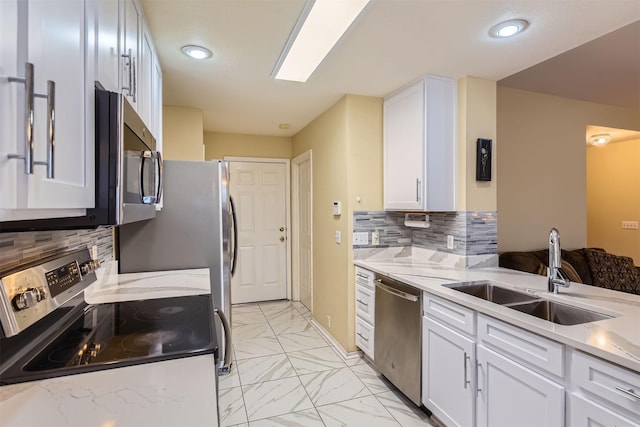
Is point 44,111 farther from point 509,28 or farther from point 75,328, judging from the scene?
point 509,28

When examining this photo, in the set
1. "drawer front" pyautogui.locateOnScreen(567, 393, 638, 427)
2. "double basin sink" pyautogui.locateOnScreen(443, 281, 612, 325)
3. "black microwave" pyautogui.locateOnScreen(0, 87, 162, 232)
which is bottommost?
"drawer front" pyautogui.locateOnScreen(567, 393, 638, 427)

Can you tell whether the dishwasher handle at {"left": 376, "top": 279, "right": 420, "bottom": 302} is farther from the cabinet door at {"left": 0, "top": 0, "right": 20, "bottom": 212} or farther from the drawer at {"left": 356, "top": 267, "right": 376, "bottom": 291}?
the cabinet door at {"left": 0, "top": 0, "right": 20, "bottom": 212}

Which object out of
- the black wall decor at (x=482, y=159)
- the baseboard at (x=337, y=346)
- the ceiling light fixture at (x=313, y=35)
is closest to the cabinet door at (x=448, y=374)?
the baseboard at (x=337, y=346)

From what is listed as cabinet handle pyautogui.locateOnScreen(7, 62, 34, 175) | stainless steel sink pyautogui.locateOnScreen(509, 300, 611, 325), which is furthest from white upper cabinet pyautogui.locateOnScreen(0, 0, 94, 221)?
stainless steel sink pyautogui.locateOnScreen(509, 300, 611, 325)

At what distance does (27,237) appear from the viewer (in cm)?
117

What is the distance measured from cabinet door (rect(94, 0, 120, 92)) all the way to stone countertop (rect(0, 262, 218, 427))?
824 millimetres

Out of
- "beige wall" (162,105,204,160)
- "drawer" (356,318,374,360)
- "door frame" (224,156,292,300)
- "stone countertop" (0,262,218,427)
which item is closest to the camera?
"stone countertop" (0,262,218,427)

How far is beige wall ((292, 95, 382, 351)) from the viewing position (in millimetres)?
2920

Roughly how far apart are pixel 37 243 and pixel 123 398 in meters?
0.76

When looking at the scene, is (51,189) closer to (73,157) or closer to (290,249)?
(73,157)

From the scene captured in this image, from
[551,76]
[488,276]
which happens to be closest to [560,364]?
[488,276]

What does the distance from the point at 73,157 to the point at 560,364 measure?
1.75 m

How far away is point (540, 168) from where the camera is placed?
338 centimetres

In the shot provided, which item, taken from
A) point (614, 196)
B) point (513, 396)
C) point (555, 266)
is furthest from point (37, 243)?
point (614, 196)
